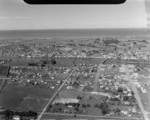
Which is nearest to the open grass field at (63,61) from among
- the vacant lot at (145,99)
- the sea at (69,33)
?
the sea at (69,33)

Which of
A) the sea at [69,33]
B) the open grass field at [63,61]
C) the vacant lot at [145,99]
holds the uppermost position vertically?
the sea at [69,33]

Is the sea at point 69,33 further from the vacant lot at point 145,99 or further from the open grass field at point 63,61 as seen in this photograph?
the vacant lot at point 145,99

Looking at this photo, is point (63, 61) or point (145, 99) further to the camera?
point (63, 61)

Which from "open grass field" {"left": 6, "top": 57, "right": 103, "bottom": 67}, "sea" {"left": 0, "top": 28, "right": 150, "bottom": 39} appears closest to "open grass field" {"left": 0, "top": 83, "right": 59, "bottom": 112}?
"open grass field" {"left": 6, "top": 57, "right": 103, "bottom": 67}

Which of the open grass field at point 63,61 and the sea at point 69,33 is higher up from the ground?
the sea at point 69,33

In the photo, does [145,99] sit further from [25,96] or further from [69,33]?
[25,96]

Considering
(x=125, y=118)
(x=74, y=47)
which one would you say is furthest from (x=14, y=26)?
(x=125, y=118)

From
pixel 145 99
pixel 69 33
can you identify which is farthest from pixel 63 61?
pixel 145 99
